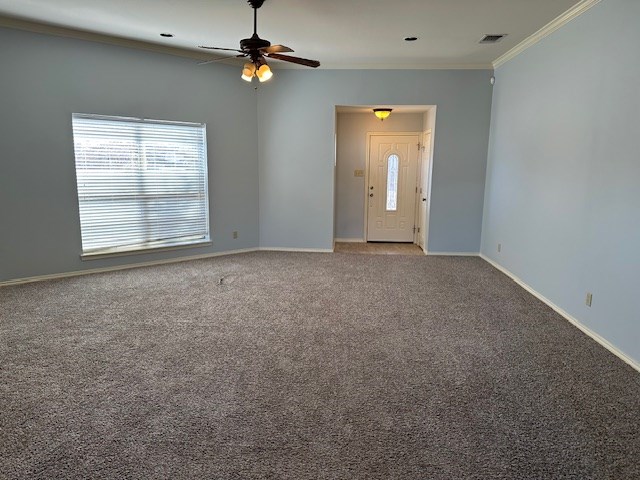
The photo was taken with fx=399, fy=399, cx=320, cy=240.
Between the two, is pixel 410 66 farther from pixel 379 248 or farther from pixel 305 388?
pixel 305 388

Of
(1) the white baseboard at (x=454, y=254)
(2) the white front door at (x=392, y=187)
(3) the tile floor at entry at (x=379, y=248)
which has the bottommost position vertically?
(3) the tile floor at entry at (x=379, y=248)

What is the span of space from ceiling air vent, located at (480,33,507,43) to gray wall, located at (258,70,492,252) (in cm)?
125

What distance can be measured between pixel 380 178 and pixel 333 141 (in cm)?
173

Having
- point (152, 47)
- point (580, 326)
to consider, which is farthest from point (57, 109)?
point (580, 326)

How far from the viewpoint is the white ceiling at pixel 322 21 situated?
152 inches

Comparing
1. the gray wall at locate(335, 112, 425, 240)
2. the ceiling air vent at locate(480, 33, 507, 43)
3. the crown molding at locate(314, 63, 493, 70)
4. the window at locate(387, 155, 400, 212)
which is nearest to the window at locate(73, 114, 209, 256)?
the crown molding at locate(314, 63, 493, 70)

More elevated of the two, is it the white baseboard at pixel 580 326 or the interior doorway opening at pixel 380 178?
the interior doorway opening at pixel 380 178

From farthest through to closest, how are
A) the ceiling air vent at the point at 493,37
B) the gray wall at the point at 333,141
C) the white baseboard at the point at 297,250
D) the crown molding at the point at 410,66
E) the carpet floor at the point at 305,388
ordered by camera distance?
the white baseboard at the point at 297,250, the gray wall at the point at 333,141, the crown molding at the point at 410,66, the ceiling air vent at the point at 493,37, the carpet floor at the point at 305,388

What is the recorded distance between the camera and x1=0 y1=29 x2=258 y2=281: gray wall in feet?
14.9

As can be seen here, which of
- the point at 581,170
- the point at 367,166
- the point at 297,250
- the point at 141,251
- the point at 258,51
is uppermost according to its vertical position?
the point at 258,51

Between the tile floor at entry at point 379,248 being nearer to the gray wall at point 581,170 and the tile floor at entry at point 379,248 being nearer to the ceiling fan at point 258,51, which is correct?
the gray wall at point 581,170

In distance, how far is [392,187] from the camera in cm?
787

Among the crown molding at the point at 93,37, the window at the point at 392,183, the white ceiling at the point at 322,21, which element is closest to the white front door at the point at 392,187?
the window at the point at 392,183

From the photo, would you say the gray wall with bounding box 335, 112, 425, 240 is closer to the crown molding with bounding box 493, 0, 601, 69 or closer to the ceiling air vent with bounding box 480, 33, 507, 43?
the crown molding with bounding box 493, 0, 601, 69
